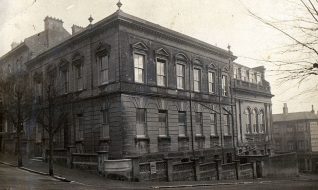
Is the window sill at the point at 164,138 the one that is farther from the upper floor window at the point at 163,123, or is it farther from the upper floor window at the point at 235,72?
the upper floor window at the point at 235,72

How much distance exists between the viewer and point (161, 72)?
1016 inches

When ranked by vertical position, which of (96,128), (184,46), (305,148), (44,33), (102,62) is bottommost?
(305,148)

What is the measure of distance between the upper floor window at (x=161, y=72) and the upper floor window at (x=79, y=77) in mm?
5603

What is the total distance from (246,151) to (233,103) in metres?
5.09

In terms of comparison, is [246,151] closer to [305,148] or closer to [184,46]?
[184,46]

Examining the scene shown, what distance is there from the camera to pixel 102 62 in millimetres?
24234

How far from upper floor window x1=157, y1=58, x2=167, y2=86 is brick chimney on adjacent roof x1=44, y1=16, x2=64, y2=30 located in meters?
15.3

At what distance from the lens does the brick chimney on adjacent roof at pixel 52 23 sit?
3559 cm

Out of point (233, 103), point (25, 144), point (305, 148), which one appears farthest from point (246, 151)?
point (305, 148)

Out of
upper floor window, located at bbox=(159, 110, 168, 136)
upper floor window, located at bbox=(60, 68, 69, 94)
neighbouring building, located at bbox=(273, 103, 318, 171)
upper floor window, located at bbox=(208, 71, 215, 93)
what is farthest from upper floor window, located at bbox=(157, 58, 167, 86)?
neighbouring building, located at bbox=(273, 103, 318, 171)

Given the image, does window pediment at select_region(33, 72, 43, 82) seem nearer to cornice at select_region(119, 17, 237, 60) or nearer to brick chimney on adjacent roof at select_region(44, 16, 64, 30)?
brick chimney on adjacent roof at select_region(44, 16, 64, 30)

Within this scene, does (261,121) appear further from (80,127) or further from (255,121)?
(80,127)

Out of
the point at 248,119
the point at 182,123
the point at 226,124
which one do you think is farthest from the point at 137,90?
the point at 248,119

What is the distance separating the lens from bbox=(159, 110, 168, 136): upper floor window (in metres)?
24.9
